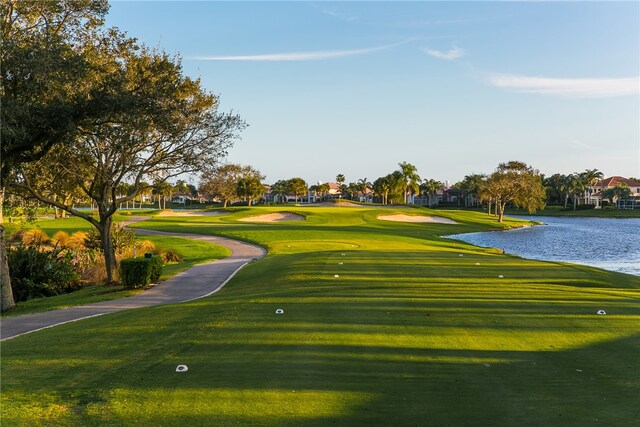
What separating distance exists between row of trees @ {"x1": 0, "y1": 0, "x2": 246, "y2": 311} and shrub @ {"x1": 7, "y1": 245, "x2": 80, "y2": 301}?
2.95 m

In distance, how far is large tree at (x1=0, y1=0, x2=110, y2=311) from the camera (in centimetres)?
1494

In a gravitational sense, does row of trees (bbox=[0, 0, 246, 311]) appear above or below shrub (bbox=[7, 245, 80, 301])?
above

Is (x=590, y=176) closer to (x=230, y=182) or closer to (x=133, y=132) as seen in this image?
(x=230, y=182)

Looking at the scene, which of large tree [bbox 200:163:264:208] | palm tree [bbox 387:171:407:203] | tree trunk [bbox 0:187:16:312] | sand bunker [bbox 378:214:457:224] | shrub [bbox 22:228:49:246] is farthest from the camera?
palm tree [bbox 387:171:407:203]

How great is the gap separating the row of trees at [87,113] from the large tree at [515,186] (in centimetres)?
7539

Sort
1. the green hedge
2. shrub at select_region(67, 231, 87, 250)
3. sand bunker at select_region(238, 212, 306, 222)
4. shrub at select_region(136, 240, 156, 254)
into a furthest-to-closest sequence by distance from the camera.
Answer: sand bunker at select_region(238, 212, 306, 222) → shrub at select_region(67, 231, 87, 250) → shrub at select_region(136, 240, 156, 254) → the green hedge

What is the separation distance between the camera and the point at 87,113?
54.9 feet

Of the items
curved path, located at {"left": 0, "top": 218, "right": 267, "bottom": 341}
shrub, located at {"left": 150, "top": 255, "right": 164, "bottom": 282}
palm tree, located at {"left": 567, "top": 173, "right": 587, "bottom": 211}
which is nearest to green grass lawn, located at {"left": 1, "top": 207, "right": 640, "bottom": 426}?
curved path, located at {"left": 0, "top": 218, "right": 267, "bottom": 341}

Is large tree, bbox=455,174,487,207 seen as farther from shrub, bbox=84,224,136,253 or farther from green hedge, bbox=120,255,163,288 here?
green hedge, bbox=120,255,163,288

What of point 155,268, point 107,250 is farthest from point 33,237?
point 155,268

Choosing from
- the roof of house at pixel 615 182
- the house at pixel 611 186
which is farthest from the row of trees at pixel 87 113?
the roof of house at pixel 615 182

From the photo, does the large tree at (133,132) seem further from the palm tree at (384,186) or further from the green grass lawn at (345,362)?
the palm tree at (384,186)

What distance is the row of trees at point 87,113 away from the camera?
15.4 meters

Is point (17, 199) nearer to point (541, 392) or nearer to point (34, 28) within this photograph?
point (34, 28)
